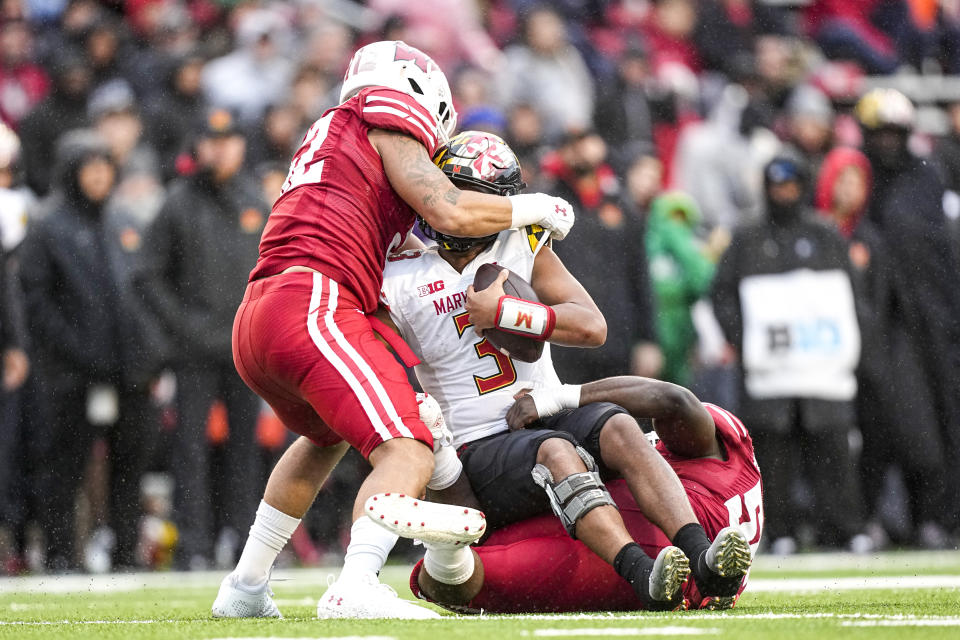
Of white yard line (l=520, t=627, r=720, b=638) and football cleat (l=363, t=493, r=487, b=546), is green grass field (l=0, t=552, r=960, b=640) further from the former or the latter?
football cleat (l=363, t=493, r=487, b=546)

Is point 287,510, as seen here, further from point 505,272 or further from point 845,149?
point 845,149

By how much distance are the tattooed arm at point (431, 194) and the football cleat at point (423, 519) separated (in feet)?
2.85

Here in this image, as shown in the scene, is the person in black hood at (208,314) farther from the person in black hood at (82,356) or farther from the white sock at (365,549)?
the white sock at (365,549)

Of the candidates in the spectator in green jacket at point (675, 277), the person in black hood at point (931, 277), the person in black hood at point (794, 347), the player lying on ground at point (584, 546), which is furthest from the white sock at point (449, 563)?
the person in black hood at point (931, 277)

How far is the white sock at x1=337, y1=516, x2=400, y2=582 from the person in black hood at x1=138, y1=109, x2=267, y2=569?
4278mm

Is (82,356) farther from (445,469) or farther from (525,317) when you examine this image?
(525,317)

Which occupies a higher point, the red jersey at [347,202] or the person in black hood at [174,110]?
the red jersey at [347,202]

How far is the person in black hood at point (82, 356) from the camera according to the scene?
8.42 m

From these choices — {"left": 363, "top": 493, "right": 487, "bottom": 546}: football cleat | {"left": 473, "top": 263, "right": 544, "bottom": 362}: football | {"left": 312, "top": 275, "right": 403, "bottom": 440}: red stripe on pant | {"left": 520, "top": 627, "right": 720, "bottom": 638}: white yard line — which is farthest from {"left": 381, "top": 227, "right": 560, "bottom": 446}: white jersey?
{"left": 520, "top": 627, "right": 720, "bottom": 638}: white yard line

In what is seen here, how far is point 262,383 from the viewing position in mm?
4449

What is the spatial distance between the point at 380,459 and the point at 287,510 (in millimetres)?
801

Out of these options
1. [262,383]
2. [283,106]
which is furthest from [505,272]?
[283,106]

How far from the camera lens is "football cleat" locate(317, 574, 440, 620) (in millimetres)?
4102

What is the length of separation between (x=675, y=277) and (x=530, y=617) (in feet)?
17.0
